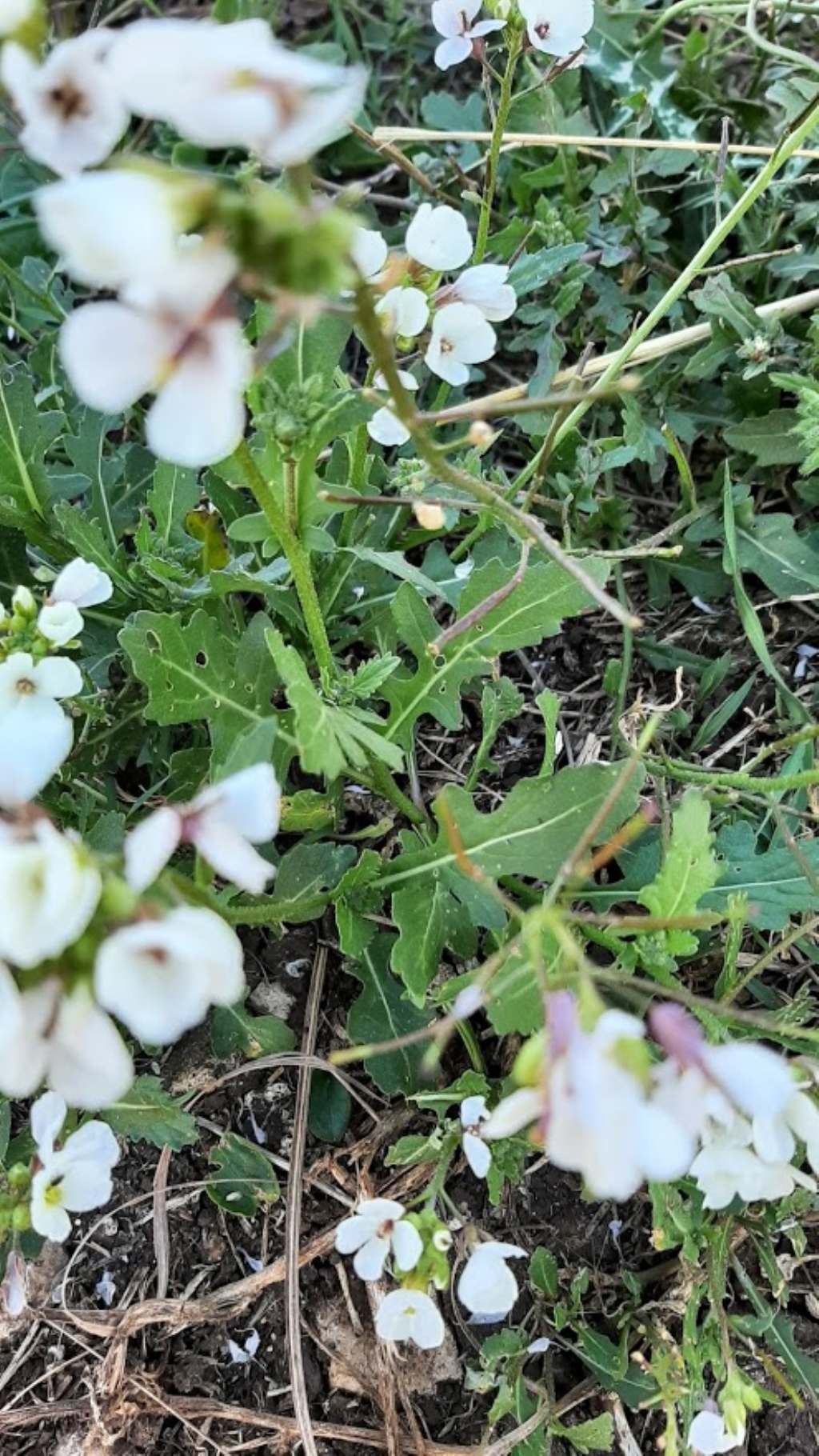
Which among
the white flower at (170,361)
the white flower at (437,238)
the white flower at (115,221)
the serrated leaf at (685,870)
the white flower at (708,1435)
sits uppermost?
the white flower at (115,221)

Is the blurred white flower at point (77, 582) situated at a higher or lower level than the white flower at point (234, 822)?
lower

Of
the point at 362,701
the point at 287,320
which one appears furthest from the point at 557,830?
the point at 287,320

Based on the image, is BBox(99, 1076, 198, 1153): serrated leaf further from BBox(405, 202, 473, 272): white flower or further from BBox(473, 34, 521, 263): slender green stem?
BBox(473, 34, 521, 263): slender green stem

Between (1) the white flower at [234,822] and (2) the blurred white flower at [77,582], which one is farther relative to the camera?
(2) the blurred white flower at [77,582]

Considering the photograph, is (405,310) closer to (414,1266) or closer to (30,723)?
(30,723)

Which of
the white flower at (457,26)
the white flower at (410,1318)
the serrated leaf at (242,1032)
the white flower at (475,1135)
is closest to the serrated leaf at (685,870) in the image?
the white flower at (475,1135)

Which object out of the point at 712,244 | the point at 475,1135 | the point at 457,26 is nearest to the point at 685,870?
the point at 475,1135

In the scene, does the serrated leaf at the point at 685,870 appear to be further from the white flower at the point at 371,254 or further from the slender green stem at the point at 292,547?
the white flower at the point at 371,254

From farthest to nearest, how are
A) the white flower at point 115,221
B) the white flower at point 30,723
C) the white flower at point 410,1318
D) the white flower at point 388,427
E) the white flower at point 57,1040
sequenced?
1. the white flower at point 388,427
2. the white flower at point 410,1318
3. the white flower at point 30,723
4. the white flower at point 57,1040
5. the white flower at point 115,221
